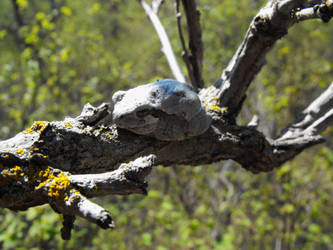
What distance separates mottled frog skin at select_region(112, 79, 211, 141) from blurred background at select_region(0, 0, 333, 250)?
3502mm

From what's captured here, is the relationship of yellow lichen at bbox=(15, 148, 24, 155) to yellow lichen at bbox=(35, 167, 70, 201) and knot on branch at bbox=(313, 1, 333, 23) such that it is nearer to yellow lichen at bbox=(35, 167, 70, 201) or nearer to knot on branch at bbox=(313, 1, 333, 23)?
yellow lichen at bbox=(35, 167, 70, 201)

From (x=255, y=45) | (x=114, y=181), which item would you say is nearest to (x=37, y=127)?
(x=114, y=181)

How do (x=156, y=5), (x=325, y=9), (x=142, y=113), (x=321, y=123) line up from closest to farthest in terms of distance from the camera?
(x=325, y=9) < (x=142, y=113) < (x=321, y=123) < (x=156, y=5)

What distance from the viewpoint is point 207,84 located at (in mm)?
5996

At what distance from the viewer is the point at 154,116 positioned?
1.40 meters

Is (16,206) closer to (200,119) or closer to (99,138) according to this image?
(99,138)

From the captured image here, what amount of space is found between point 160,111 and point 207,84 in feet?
15.6

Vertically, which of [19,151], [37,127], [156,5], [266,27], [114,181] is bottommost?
[114,181]

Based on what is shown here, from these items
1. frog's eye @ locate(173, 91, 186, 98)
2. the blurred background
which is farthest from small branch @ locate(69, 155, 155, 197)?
the blurred background

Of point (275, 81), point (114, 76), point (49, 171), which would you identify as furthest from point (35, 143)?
point (275, 81)

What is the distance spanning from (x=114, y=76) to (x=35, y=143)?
5.36 metres

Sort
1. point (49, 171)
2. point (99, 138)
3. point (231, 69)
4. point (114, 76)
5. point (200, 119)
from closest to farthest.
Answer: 1. point (49, 171)
2. point (99, 138)
3. point (200, 119)
4. point (231, 69)
5. point (114, 76)

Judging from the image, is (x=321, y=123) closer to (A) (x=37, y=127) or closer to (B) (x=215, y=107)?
(B) (x=215, y=107)

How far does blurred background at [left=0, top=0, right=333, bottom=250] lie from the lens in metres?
4.89
